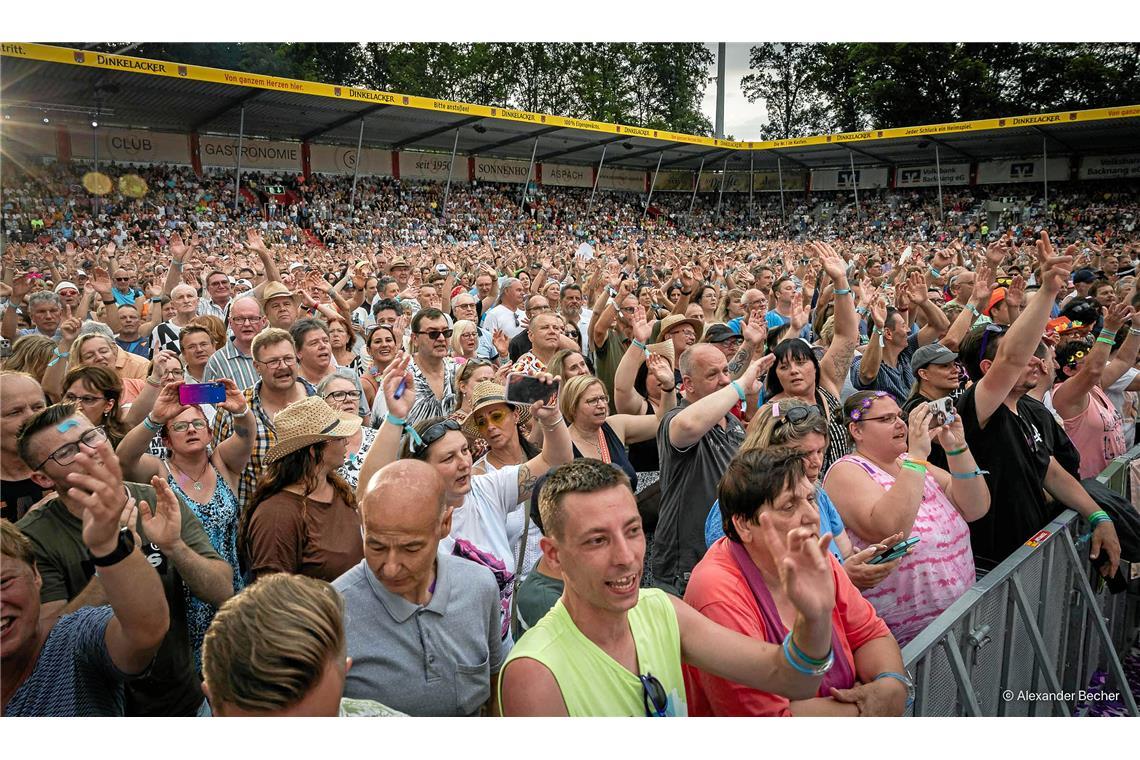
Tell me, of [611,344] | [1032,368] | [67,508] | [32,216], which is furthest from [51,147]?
[1032,368]

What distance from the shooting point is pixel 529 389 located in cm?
295

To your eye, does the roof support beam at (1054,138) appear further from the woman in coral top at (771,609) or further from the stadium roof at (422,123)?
the woman in coral top at (771,609)

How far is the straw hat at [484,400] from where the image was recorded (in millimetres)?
3273

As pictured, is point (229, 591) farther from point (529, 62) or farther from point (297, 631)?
point (529, 62)

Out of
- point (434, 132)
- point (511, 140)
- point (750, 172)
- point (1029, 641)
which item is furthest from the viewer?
point (750, 172)

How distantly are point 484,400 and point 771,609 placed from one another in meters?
1.66

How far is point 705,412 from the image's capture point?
3.09m

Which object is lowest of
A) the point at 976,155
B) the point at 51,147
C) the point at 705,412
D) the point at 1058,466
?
the point at 1058,466

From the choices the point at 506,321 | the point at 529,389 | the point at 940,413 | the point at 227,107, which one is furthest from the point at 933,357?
the point at 227,107

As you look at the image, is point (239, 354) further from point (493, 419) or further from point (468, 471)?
point (468, 471)

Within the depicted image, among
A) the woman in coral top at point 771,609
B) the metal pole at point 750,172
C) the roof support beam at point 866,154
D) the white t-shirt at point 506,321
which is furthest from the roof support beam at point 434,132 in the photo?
the woman in coral top at point 771,609

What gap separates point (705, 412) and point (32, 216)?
20.8m

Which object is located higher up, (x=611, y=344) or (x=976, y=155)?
(x=976, y=155)

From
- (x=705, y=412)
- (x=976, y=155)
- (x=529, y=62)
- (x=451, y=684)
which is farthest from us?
(x=529, y=62)
